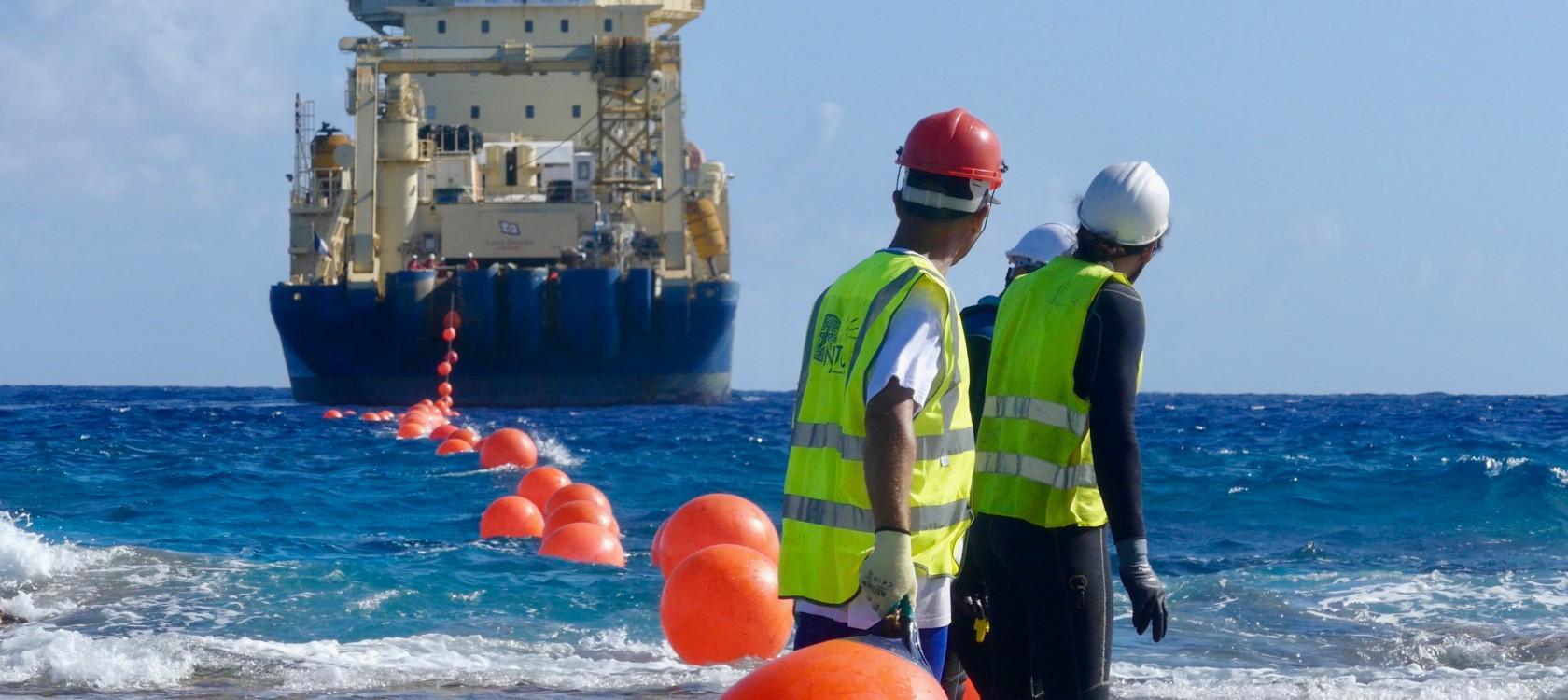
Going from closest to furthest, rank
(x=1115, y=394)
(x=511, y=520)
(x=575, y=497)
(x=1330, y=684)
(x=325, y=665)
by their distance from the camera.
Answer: (x=1115, y=394), (x=1330, y=684), (x=325, y=665), (x=575, y=497), (x=511, y=520)

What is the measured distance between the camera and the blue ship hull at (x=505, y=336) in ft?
118

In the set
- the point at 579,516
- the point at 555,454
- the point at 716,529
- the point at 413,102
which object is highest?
the point at 413,102

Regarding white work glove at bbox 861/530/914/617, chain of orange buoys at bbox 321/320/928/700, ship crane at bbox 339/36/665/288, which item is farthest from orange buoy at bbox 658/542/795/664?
ship crane at bbox 339/36/665/288

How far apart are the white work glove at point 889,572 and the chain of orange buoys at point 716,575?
9cm

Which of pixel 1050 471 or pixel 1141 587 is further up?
pixel 1050 471

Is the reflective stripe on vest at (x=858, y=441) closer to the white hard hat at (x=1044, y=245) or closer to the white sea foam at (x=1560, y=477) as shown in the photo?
the white hard hat at (x=1044, y=245)

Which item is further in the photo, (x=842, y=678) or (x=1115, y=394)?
(x=1115, y=394)

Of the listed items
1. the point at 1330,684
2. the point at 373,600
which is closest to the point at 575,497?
the point at 373,600

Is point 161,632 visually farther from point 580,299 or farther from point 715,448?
point 580,299

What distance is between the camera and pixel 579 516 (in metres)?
11.3

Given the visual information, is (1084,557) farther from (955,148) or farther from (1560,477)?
(1560,477)

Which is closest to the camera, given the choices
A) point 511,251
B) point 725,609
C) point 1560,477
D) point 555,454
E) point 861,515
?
point 861,515

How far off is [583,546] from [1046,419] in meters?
7.00

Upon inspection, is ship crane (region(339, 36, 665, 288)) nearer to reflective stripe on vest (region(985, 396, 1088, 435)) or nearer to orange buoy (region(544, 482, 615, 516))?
orange buoy (region(544, 482, 615, 516))
